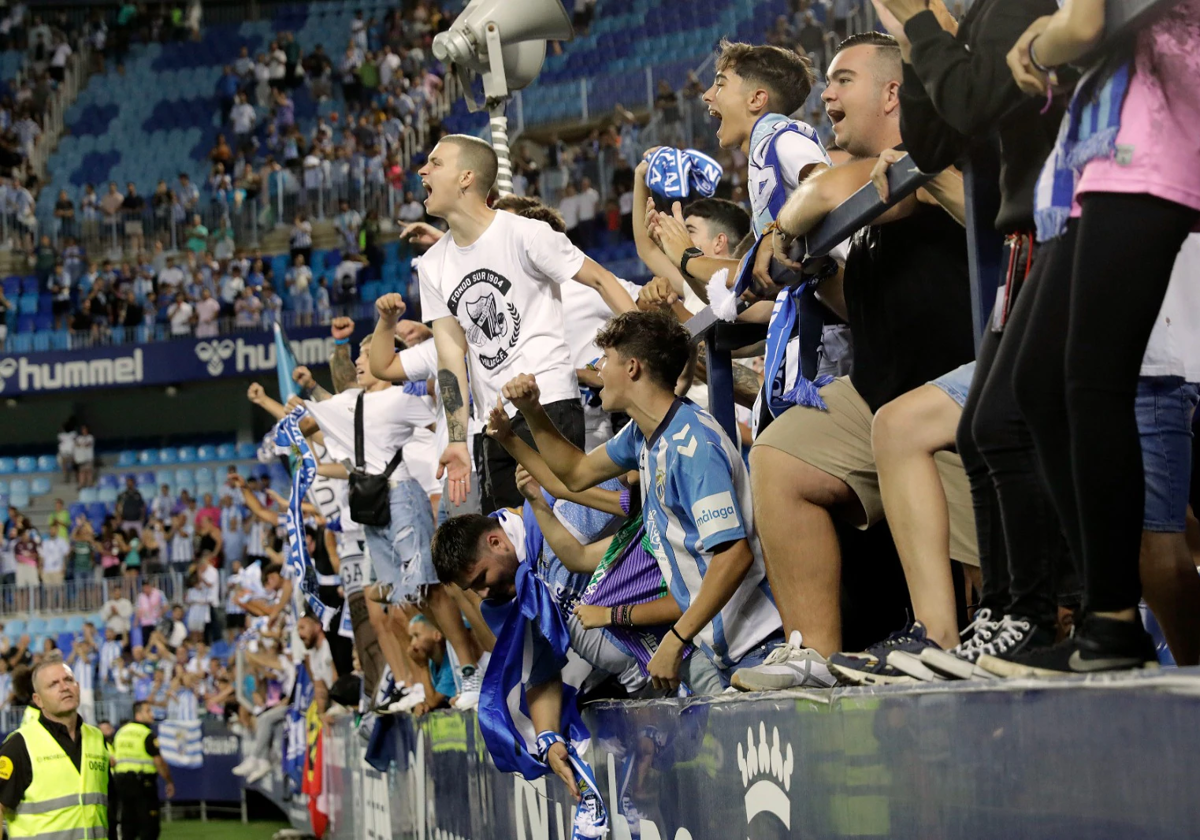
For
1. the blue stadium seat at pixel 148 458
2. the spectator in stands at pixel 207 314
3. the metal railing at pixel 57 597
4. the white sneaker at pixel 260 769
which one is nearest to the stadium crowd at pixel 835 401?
the white sneaker at pixel 260 769

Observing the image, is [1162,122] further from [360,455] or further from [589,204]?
[589,204]

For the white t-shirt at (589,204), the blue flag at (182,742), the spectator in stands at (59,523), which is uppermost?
the white t-shirt at (589,204)

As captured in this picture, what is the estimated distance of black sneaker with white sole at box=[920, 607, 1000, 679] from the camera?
6.88 feet

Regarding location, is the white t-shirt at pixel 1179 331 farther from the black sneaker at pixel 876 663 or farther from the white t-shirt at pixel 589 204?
the white t-shirt at pixel 589 204

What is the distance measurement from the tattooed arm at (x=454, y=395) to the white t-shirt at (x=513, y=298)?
0.07 metres

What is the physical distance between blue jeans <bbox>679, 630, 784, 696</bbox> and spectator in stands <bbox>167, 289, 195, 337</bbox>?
760 inches

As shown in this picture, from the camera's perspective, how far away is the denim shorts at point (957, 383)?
8.71 feet

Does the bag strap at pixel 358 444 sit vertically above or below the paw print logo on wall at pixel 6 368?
below

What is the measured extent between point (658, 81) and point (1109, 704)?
18436 mm

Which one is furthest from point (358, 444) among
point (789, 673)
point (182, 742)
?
point (182, 742)

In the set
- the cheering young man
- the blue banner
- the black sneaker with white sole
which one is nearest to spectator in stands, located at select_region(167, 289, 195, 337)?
the blue banner

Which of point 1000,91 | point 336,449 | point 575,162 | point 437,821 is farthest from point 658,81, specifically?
point 1000,91

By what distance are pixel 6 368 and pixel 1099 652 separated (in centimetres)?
2241

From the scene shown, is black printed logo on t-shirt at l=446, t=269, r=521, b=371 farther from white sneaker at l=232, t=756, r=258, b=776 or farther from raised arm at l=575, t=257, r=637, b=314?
white sneaker at l=232, t=756, r=258, b=776
